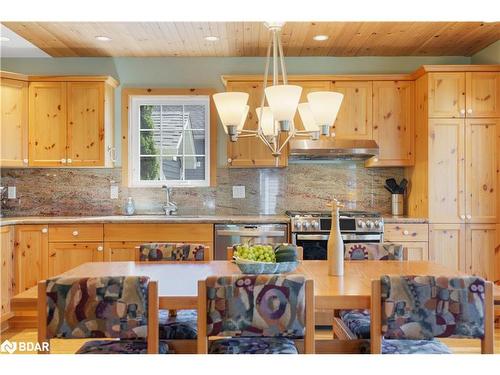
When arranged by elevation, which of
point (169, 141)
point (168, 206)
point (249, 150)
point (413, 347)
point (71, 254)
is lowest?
point (413, 347)

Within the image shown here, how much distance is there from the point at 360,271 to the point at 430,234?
6.21 ft

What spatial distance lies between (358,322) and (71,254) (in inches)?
107

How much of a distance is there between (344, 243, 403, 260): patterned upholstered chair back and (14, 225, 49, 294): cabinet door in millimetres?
2654

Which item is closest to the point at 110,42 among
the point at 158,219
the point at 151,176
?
the point at 151,176

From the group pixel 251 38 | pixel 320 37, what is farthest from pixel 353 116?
pixel 251 38

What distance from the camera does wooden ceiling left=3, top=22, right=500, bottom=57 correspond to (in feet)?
12.6

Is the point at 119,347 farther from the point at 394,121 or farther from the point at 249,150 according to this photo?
the point at 394,121

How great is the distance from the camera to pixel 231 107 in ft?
8.13

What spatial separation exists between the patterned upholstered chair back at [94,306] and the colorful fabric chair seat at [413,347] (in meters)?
1.09

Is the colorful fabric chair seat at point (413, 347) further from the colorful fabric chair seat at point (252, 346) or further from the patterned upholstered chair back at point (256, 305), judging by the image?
the patterned upholstered chair back at point (256, 305)

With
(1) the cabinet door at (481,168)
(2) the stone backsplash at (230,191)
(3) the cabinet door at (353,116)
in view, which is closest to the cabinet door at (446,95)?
(1) the cabinet door at (481,168)

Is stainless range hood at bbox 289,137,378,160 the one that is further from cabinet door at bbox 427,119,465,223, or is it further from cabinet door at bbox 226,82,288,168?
cabinet door at bbox 427,119,465,223
